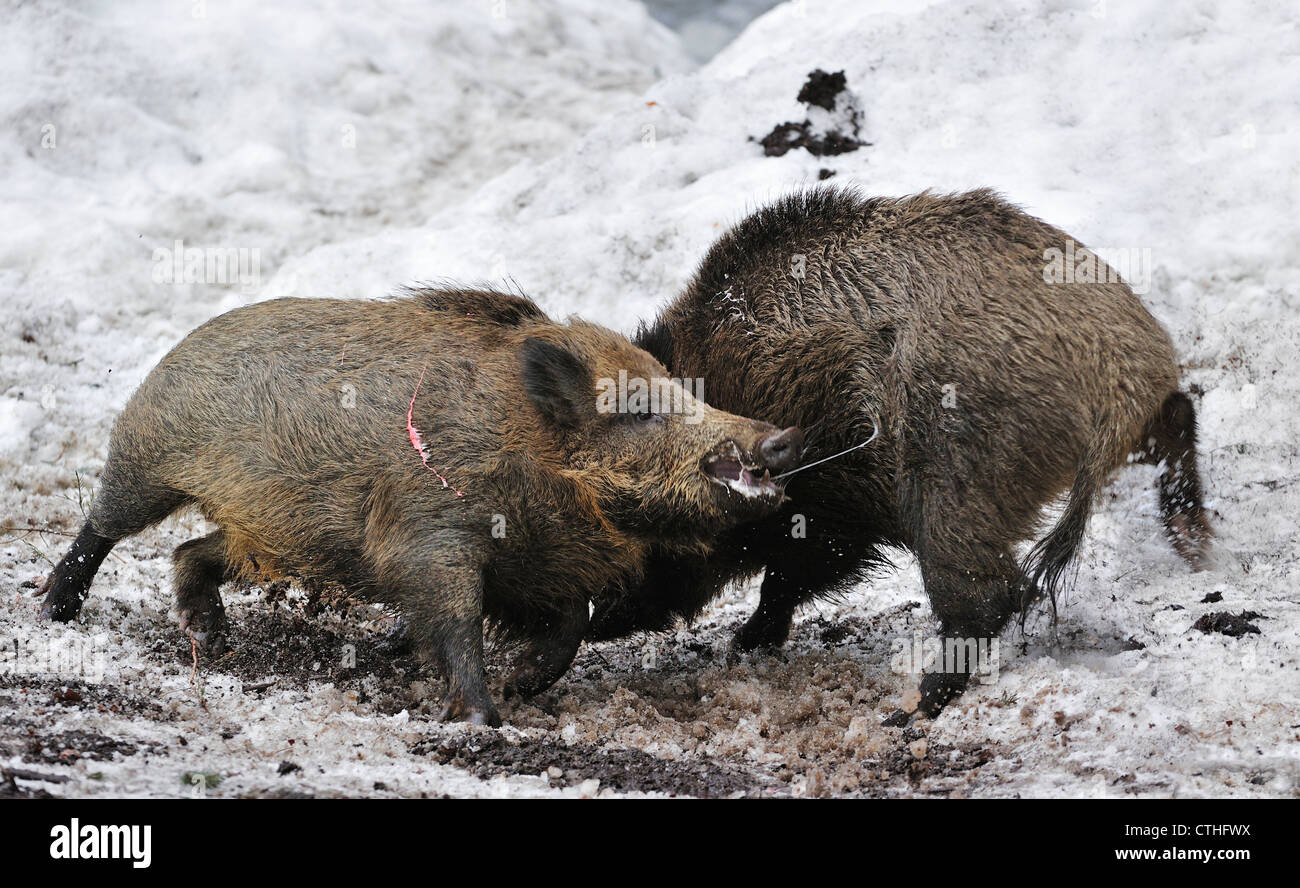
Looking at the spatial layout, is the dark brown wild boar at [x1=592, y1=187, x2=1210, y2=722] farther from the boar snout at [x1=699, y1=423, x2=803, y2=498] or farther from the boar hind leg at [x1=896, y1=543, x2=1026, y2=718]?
the boar snout at [x1=699, y1=423, x2=803, y2=498]


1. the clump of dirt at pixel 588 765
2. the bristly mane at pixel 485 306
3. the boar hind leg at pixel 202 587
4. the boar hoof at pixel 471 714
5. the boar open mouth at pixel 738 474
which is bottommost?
the clump of dirt at pixel 588 765

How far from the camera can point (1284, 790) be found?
324cm

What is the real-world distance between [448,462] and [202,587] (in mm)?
1681

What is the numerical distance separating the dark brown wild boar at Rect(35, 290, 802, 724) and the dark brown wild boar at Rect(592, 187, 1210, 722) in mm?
493

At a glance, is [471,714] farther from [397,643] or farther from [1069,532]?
[1069,532]

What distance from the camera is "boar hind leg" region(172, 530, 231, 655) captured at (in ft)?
18.0

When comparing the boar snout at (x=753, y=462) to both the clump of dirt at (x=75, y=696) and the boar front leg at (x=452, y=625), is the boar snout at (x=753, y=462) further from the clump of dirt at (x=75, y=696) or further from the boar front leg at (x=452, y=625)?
the clump of dirt at (x=75, y=696)

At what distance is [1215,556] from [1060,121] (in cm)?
536

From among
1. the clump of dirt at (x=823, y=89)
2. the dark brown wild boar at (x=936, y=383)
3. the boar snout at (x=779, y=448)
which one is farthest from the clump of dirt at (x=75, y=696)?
the clump of dirt at (x=823, y=89)

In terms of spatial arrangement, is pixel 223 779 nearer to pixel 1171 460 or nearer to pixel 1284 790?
pixel 1284 790

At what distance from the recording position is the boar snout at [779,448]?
4.33 meters

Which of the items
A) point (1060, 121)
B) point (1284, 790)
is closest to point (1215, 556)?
point (1284, 790)

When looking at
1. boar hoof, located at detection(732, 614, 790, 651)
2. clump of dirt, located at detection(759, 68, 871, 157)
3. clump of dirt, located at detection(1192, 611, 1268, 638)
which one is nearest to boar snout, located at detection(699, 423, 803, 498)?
boar hoof, located at detection(732, 614, 790, 651)

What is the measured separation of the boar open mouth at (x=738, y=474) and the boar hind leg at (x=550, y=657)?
96 centimetres
